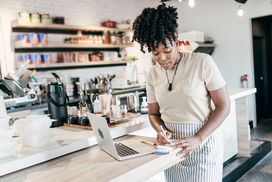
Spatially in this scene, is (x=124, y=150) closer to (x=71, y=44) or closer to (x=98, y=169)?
(x=98, y=169)

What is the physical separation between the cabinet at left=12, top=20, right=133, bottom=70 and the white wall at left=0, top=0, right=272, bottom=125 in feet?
0.82

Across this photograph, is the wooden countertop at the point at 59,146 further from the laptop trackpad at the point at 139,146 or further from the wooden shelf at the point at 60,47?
the wooden shelf at the point at 60,47

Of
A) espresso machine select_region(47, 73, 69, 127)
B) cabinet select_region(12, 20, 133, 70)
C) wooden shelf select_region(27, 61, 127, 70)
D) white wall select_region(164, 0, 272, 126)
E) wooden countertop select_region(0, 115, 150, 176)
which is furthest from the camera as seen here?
white wall select_region(164, 0, 272, 126)

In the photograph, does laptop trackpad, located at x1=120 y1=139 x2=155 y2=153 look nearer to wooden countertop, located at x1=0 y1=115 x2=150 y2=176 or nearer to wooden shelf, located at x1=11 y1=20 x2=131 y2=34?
wooden countertop, located at x1=0 y1=115 x2=150 y2=176

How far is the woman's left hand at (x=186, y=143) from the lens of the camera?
1.49 metres

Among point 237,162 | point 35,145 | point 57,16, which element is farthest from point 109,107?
point 57,16

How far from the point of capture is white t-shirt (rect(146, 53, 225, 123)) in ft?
5.15

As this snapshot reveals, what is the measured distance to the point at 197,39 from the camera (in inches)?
238

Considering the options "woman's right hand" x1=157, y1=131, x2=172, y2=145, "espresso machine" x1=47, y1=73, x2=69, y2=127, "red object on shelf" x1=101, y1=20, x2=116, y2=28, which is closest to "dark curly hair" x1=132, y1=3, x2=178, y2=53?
"woman's right hand" x1=157, y1=131, x2=172, y2=145

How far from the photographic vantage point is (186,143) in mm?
1495

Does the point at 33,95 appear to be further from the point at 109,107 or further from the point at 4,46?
the point at 4,46

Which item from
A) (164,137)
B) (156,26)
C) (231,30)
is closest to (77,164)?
(164,137)

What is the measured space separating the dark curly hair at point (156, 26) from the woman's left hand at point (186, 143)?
0.51 meters

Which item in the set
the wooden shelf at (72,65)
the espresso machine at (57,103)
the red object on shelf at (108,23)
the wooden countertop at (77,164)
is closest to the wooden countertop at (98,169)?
the wooden countertop at (77,164)
